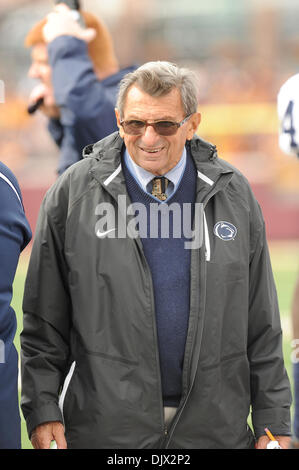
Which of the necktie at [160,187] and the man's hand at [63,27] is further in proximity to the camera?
the man's hand at [63,27]

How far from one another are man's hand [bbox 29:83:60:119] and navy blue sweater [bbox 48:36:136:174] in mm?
189

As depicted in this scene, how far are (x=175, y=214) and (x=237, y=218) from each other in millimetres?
200

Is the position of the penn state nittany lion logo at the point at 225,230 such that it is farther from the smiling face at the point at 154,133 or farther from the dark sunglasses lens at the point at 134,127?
the dark sunglasses lens at the point at 134,127

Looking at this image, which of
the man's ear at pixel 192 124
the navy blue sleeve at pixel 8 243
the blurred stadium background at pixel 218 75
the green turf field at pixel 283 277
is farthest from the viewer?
the blurred stadium background at pixel 218 75

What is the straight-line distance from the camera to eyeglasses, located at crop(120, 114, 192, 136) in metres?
2.47

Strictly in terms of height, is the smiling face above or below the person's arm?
below

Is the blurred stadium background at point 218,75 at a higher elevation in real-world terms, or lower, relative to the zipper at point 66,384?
higher

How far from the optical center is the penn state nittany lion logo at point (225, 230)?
256 cm

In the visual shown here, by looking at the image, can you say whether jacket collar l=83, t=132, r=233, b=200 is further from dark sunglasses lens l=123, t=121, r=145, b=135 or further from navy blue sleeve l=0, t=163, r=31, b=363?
navy blue sleeve l=0, t=163, r=31, b=363

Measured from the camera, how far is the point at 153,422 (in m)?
2.45

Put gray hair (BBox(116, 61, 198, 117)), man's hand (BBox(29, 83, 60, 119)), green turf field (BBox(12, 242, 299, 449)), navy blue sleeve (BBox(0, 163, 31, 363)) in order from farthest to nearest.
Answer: green turf field (BBox(12, 242, 299, 449)), man's hand (BBox(29, 83, 60, 119)), gray hair (BBox(116, 61, 198, 117)), navy blue sleeve (BBox(0, 163, 31, 363))

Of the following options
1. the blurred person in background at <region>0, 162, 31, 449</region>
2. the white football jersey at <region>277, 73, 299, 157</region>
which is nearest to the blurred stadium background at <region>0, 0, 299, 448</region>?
the white football jersey at <region>277, 73, 299, 157</region>

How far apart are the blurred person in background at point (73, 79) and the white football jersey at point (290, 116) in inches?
40.0

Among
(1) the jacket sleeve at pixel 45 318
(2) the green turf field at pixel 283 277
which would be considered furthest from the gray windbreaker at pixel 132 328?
(2) the green turf field at pixel 283 277
